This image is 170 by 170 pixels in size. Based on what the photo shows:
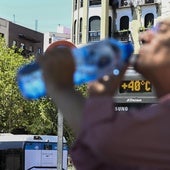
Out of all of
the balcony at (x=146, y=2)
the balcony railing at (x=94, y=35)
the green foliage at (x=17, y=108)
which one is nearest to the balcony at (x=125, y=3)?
the balcony at (x=146, y=2)

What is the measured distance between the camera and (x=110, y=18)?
49.8 meters

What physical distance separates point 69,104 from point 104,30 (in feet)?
154

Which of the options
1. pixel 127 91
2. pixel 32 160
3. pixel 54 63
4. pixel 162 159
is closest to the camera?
pixel 162 159

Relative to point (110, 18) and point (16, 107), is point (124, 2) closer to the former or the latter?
point (110, 18)

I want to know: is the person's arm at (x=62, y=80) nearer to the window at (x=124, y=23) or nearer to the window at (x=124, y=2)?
the window at (x=124, y=23)

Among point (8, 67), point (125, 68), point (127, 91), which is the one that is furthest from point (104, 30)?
point (125, 68)

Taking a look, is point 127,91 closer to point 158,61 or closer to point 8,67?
point 158,61

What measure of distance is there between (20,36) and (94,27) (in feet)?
79.7

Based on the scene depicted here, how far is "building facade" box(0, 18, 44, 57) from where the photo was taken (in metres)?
68.1

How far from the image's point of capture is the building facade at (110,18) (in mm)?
47438

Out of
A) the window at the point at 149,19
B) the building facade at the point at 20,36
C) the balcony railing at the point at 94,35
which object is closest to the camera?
the window at the point at 149,19

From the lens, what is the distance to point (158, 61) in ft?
6.28

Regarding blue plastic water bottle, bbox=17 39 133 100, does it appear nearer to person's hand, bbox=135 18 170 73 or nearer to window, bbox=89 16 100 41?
person's hand, bbox=135 18 170 73

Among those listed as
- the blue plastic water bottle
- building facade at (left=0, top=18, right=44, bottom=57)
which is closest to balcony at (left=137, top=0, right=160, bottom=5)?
building facade at (left=0, top=18, right=44, bottom=57)
